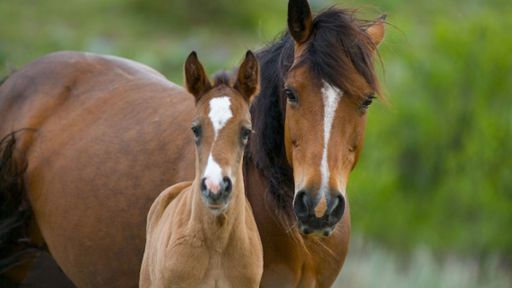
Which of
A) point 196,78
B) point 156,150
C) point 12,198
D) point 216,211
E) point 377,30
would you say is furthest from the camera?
point 12,198

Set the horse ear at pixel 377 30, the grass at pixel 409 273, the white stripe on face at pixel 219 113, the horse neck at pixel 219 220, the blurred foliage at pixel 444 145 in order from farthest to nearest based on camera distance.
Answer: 1. the blurred foliage at pixel 444 145
2. the grass at pixel 409 273
3. the horse ear at pixel 377 30
4. the horse neck at pixel 219 220
5. the white stripe on face at pixel 219 113

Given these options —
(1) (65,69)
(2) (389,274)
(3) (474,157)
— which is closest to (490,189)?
(3) (474,157)

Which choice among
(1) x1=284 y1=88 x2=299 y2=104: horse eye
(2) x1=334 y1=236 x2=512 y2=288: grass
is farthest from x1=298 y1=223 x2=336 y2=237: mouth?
(2) x1=334 y1=236 x2=512 y2=288: grass

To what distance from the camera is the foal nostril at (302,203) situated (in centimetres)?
533

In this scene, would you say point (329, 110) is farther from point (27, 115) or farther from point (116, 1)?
point (116, 1)

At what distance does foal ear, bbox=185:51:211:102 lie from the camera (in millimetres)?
5602

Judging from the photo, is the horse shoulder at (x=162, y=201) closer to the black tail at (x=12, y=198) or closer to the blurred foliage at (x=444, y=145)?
the black tail at (x=12, y=198)

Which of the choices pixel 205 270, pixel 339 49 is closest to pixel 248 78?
pixel 339 49

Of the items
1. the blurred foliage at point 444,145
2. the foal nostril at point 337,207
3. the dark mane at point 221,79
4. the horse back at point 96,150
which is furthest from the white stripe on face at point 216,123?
the blurred foliage at point 444,145

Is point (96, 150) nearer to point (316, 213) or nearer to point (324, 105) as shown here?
point (324, 105)

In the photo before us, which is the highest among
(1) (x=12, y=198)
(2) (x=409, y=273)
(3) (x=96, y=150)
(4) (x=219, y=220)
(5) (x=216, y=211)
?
(5) (x=216, y=211)

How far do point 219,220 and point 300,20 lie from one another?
3.53 feet

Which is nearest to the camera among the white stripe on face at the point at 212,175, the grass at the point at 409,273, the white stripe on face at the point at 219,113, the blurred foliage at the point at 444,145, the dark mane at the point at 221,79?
the white stripe on face at the point at 212,175

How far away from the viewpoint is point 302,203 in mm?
5355
